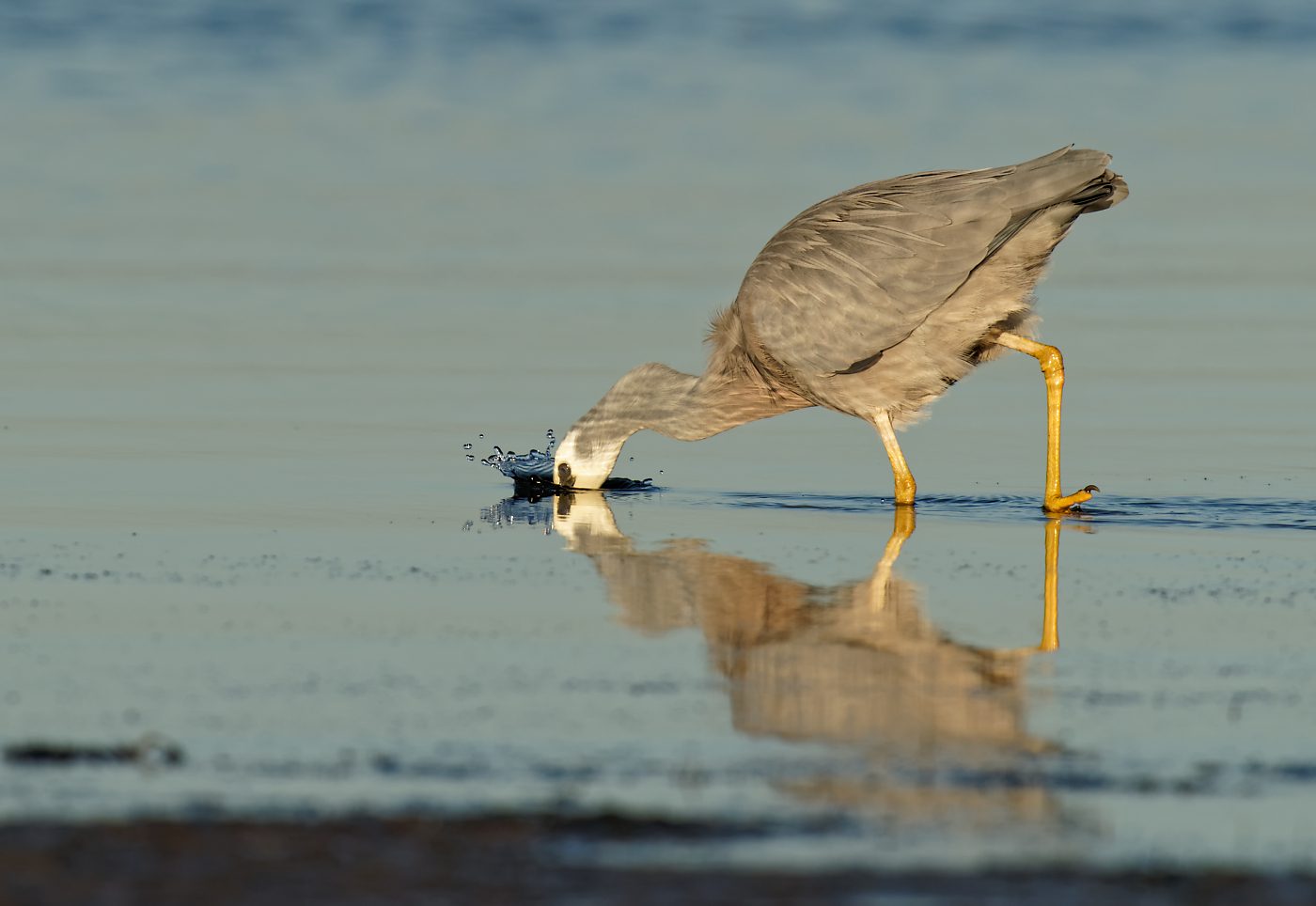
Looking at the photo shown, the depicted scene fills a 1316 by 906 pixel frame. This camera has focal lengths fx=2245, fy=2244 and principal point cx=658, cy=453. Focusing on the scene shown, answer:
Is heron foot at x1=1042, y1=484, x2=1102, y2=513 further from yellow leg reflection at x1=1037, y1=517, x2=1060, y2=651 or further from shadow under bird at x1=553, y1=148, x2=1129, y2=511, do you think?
yellow leg reflection at x1=1037, y1=517, x2=1060, y2=651

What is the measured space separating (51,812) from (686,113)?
818 inches

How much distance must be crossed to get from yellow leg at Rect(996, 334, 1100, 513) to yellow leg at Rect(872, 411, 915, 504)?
717mm

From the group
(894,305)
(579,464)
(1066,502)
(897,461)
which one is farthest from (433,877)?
(579,464)

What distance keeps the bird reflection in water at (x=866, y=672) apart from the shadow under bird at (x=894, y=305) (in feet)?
5.73

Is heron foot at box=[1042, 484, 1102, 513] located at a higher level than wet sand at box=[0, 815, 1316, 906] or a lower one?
higher

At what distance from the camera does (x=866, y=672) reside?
7723 millimetres

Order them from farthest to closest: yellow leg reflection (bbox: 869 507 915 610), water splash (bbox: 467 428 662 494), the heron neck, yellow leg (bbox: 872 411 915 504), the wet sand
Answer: the heron neck, water splash (bbox: 467 428 662 494), yellow leg (bbox: 872 411 915 504), yellow leg reflection (bbox: 869 507 915 610), the wet sand

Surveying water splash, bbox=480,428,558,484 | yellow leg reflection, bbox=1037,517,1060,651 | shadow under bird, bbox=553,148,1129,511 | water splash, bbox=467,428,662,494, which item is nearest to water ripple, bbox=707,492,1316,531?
shadow under bird, bbox=553,148,1129,511

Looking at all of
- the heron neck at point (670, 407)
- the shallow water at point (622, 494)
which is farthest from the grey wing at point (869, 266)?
the shallow water at point (622, 494)

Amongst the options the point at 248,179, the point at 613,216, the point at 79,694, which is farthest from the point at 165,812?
the point at 248,179

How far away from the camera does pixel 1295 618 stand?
8656 mm

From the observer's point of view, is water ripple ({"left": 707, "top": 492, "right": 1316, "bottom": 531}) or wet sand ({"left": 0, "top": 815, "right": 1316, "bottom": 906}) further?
water ripple ({"left": 707, "top": 492, "right": 1316, "bottom": 531})

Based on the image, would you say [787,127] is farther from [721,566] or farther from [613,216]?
[721,566]

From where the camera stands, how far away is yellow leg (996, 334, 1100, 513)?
11555 millimetres
